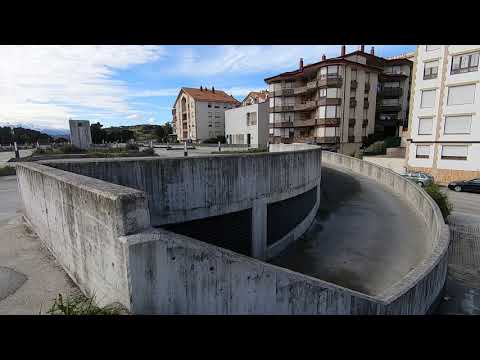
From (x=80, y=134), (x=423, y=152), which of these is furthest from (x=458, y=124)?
(x=80, y=134)

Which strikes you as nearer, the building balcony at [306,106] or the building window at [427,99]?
the building window at [427,99]

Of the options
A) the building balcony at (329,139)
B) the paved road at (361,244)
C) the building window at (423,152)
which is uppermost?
the building balcony at (329,139)

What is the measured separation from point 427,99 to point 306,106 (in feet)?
49.5

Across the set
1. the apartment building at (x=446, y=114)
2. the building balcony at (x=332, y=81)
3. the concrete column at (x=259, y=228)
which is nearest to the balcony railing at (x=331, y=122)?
the building balcony at (x=332, y=81)

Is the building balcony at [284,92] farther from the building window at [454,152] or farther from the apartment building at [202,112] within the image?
the apartment building at [202,112]

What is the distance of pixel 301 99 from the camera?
39.6 m

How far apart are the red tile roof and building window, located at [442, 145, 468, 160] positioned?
1933 inches

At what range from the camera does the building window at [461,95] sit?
72.3ft

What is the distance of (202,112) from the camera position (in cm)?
6184

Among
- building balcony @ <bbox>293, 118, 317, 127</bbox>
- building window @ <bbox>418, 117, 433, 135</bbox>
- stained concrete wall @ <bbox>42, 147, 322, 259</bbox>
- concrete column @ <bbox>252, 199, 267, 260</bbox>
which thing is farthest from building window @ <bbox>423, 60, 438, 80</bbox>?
concrete column @ <bbox>252, 199, 267, 260</bbox>

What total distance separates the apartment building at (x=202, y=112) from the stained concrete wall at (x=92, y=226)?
5698 centimetres

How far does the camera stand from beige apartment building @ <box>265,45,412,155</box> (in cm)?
3394
